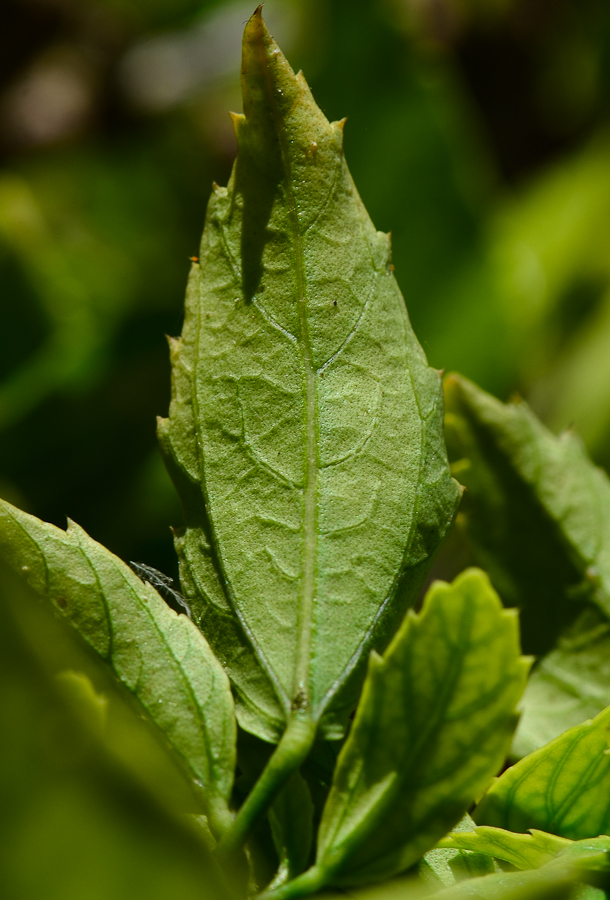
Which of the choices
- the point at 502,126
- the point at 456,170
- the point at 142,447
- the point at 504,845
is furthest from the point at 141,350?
the point at 502,126

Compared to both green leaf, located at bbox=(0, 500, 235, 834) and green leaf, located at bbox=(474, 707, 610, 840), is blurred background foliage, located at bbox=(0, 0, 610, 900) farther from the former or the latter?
green leaf, located at bbox=(474, 707, 610, 840)

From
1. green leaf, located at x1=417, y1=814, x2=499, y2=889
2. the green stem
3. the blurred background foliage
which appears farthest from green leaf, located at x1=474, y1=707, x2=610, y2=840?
the blurred background foliage

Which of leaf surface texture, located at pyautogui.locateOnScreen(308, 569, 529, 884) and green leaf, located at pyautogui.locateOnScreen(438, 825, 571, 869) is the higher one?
leaf surface texture, located at pyautogui.locateOnScreen(308, 569, 529, 884)

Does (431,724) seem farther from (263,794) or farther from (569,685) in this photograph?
(569,685)

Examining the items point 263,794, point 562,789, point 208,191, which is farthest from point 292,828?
point 208,191

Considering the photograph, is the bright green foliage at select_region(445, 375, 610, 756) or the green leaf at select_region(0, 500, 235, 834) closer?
the green leaf at select_region(0, 500, 235, 834)

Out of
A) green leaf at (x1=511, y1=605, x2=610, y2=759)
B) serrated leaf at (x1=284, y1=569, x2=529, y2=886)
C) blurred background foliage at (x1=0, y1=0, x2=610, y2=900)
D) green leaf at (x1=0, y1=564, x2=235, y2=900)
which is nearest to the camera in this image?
green leaf at (x1=0, y1=564, x2=235, y2=900)

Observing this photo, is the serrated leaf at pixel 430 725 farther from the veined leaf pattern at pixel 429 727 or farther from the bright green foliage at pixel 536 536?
the bright green foliage at pixel 536 536

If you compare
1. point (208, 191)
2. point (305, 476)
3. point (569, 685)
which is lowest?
point (569, 685)
